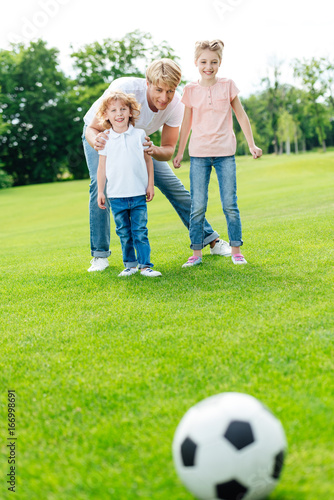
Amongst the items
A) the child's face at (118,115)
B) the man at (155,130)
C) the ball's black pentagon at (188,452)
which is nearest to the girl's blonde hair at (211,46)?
the man at (155,130)

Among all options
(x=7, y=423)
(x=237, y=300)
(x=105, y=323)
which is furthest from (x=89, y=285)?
(x=7, y=423)

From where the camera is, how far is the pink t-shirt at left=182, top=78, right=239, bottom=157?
498 cm

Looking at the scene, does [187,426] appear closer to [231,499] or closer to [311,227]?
[231,499]

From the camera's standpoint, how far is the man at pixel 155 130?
4.62m

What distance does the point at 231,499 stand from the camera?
152 centimetres

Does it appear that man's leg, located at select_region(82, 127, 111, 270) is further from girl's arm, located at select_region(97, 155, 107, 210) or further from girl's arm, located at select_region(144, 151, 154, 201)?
girl's arm, located at select_region(144, 151, 154, 201)

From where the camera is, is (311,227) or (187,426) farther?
(311,227)

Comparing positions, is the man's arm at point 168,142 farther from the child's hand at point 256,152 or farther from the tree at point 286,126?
the tree at point 286,126

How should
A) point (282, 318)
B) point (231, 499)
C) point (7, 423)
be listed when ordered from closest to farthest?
1. point (231, 499)
2. point (7, 423)
3. point (282, 318)

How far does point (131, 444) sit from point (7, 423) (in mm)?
671

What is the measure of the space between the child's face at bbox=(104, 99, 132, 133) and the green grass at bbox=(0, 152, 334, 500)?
158 cm

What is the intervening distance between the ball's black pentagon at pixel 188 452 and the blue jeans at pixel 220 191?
361 centimetres

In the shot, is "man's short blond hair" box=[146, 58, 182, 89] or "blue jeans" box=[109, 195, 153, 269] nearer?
"man's short blond hair" box=[146, 58, 182, 89]

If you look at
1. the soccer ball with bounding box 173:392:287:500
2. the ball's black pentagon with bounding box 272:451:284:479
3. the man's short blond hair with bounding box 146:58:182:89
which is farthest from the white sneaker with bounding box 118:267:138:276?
the ball's black pentagon with bounding box 272:451:284:479
